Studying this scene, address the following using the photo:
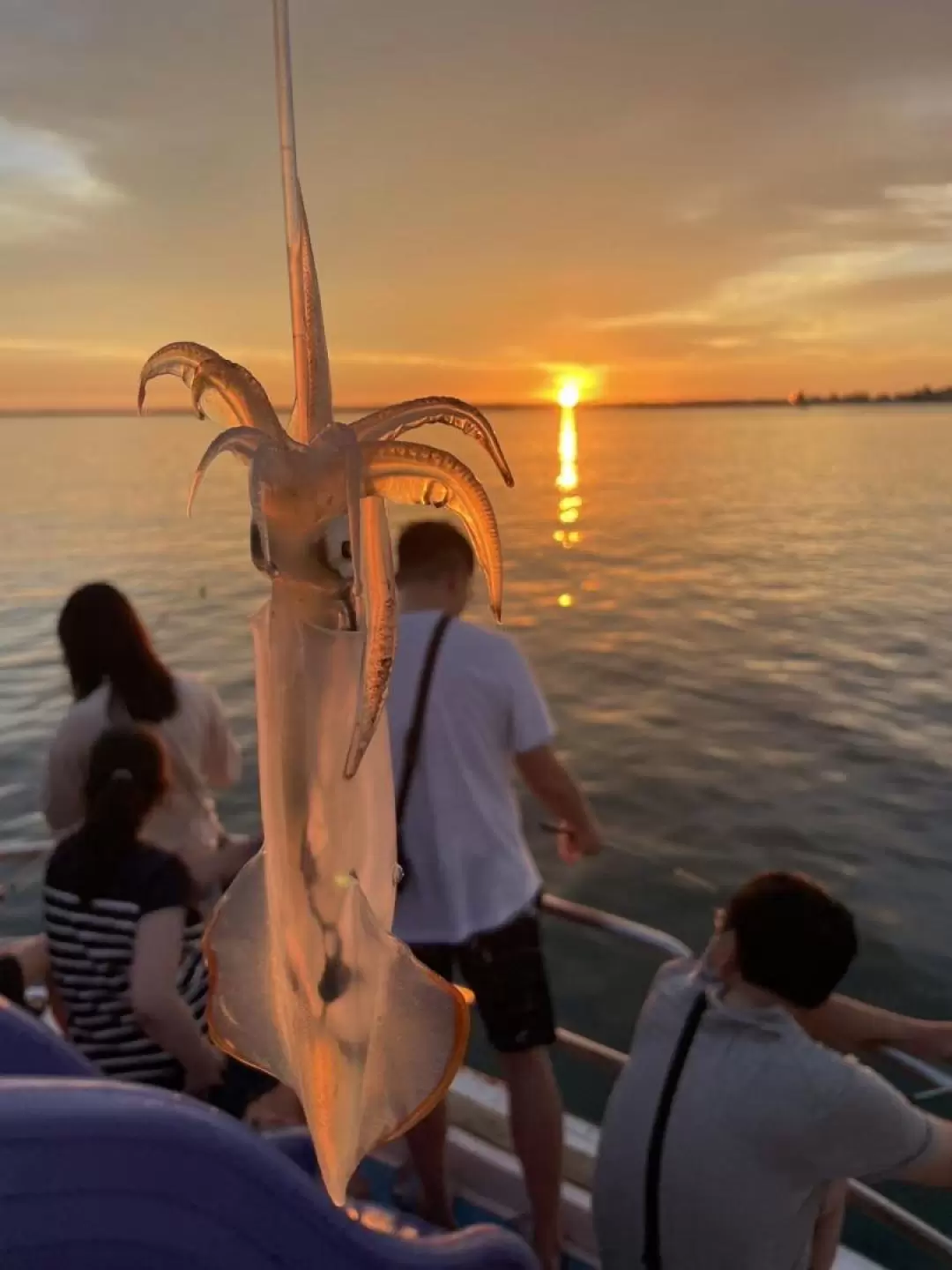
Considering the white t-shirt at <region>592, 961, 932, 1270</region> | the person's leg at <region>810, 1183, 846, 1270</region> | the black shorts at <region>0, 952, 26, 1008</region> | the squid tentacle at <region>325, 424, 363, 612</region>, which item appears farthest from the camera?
the black shorts at <region>0, 952, 26, 1008</region>

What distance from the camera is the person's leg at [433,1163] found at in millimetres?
2967

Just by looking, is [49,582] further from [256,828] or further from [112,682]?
[112,682]

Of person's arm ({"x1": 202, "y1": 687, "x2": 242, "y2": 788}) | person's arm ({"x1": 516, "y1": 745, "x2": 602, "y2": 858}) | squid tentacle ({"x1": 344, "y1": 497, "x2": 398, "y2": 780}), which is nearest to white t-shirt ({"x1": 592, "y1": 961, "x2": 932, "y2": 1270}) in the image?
person's arm ({"x1": 516, "y1": 745, "x2": 602, "y2": 858})

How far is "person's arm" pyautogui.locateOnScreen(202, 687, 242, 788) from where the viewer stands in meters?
3.62

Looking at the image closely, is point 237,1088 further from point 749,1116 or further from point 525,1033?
point 749,1116

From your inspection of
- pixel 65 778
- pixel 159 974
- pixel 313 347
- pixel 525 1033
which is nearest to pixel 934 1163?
pixel 525 1033

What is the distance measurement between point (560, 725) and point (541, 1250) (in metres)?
8.85

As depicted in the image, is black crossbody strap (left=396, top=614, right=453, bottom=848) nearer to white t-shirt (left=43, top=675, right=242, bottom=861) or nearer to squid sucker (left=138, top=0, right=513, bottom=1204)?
white t-shirt (left=43, top=675, right=242, bottom=861)

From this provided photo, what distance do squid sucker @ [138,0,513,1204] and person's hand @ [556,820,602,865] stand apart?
1.83m

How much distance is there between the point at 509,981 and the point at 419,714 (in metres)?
0.80

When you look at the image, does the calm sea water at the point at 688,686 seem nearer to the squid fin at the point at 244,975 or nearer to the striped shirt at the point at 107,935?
the squid fin at the point at 244,975

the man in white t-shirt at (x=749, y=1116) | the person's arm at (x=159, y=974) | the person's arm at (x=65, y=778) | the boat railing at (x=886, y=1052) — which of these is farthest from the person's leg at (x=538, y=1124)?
the person's arm at (x=65, y=778)

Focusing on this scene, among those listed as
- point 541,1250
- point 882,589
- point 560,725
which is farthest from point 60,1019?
point 882,589

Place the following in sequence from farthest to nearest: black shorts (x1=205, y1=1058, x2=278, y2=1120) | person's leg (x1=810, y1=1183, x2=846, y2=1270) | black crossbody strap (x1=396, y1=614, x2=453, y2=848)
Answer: black shorts (x1=205, y1=1058, x2=278, y2=1120) < black crossbody strap (x1=396, y1=614, x2=453, y2=848) < person's leg (x1=810, y1=1183, x2=846, y2=1270)
